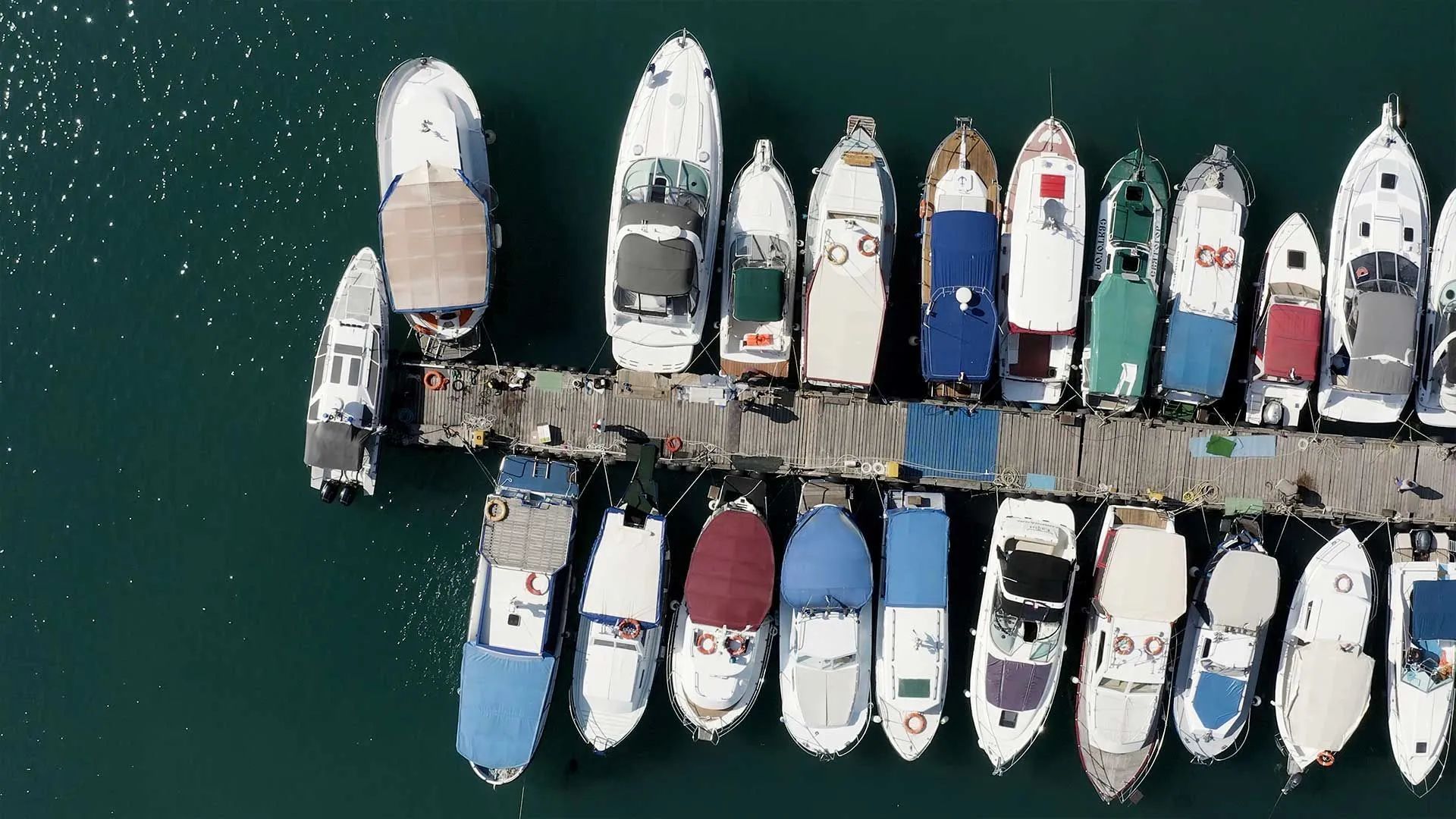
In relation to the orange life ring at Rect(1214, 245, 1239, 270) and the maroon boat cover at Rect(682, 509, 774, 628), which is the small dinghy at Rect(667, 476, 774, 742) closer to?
the maroon boat cover at Rect(682, 509, 774, 628)

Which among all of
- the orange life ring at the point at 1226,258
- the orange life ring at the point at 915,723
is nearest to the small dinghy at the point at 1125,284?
the orange life ring at the point at 1226,258

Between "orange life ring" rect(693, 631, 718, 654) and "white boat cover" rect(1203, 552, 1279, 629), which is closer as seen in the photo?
"white boat cover" rect(1203, 552, 1279, 629)

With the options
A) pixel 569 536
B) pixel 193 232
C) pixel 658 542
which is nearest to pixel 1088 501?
pixel 658 542

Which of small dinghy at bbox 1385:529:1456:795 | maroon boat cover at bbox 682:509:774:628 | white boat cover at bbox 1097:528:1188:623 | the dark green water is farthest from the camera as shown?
the dark green water

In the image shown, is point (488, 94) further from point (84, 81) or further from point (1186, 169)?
point (1186, 169)

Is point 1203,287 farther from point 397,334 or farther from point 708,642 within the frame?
point 397,334

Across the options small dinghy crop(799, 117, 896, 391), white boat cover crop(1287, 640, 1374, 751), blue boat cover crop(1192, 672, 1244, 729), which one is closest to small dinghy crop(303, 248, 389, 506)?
small dinghy crop(799, 117, 896, 391)
